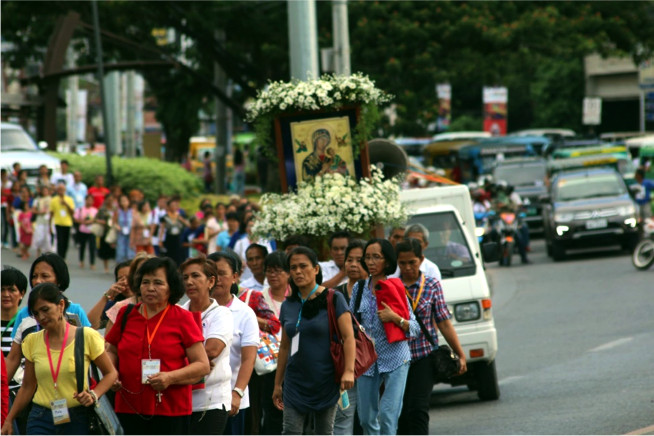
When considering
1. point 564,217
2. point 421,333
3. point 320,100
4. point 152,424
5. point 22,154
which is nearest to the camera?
point 152,424

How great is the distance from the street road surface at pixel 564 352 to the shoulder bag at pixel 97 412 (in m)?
4.47

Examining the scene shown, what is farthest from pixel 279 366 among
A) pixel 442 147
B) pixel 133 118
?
pixel 442 147

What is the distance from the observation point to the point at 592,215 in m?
25.9

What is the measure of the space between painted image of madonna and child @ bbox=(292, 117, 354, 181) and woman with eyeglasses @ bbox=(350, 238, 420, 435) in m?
4.13

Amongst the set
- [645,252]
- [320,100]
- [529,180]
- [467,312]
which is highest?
[320,100]

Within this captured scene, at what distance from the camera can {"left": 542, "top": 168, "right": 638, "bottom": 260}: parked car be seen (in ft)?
84.8

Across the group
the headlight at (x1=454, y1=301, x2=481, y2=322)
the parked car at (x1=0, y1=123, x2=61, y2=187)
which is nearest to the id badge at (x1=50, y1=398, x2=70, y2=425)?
the headlight at (x1=454, y1=301, x2=481, y2=322)

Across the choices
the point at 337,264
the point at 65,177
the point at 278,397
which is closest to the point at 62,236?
the point at 65,177

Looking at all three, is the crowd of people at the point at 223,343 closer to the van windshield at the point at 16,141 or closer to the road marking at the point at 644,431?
the road marking at the point at 644,431

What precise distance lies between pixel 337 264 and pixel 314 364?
130 inches

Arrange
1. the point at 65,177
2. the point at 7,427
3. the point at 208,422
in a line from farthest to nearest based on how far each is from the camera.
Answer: the point at 65,177, the point at 208,422, the point at 7,427

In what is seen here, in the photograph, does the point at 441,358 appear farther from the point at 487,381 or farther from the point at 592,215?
the point at 592,215

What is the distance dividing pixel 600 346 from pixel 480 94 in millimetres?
70864

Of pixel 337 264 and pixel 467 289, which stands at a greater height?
pixel 337 264
